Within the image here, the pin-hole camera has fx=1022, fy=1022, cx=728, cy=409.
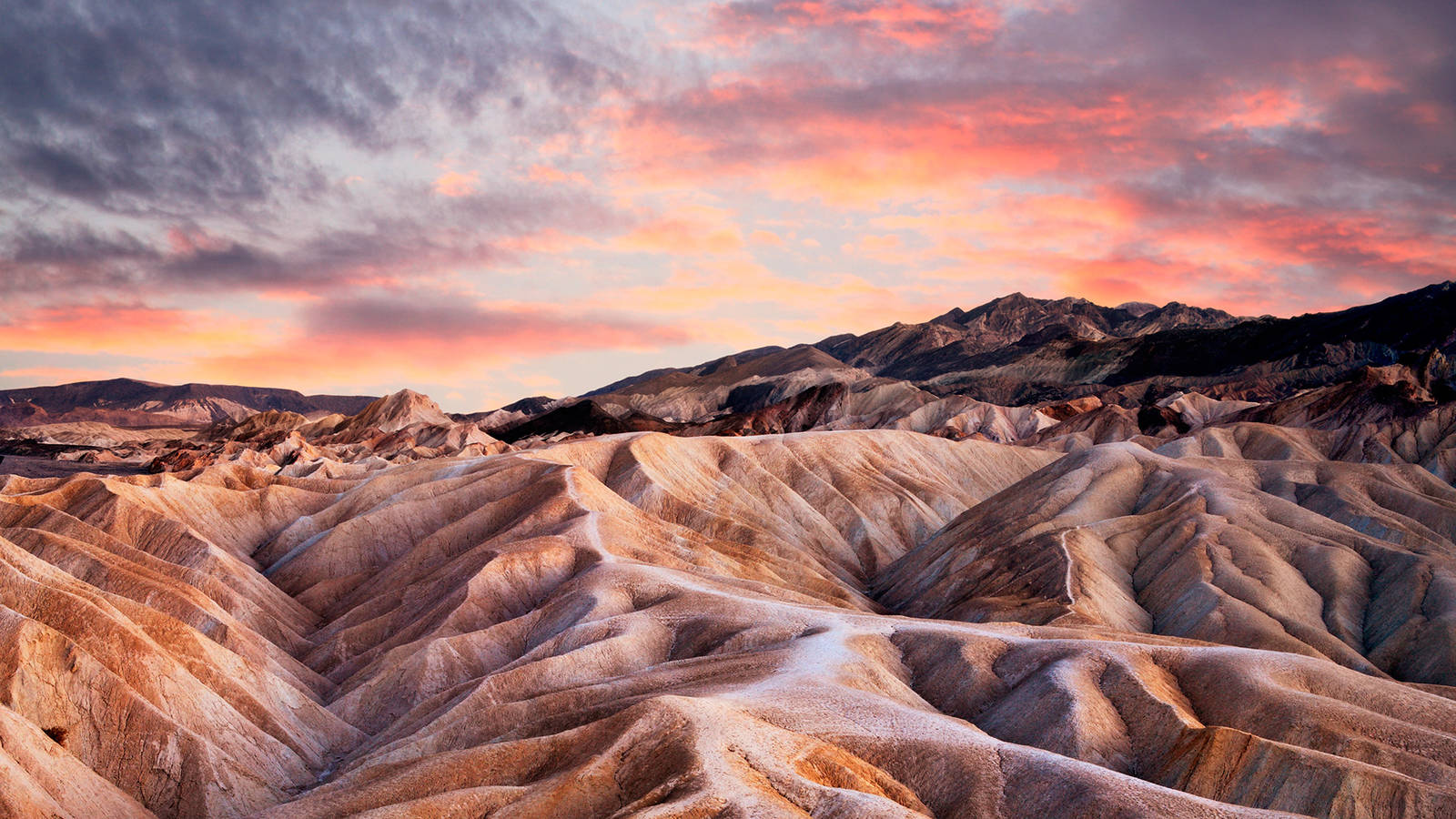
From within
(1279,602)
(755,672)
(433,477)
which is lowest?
(1279,602)

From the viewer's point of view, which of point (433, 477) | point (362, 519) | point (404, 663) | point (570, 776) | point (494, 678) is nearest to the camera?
point (570, 776)

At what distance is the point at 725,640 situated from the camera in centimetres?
5081

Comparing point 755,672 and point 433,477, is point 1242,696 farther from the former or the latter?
point 433,477

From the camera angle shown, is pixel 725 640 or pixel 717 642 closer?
pixel 725 640

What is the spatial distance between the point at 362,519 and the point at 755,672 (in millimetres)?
52622

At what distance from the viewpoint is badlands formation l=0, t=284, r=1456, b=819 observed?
32250mm

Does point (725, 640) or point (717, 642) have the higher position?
point (725, 640)

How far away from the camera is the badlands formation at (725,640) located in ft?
106

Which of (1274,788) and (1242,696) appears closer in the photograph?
(1274,788)

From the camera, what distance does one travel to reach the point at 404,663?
56.4m

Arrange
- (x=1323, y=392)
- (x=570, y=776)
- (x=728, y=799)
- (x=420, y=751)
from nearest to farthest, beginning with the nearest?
(x=728, y=799), (x=570, y=776), (x=420, y=751), (x=1323, y=392)

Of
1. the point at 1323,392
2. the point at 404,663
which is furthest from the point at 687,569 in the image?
the point at 1323,392

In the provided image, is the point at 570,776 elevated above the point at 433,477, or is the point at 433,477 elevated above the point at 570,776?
the point at 433,477

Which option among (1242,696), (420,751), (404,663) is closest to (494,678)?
(420,751)
